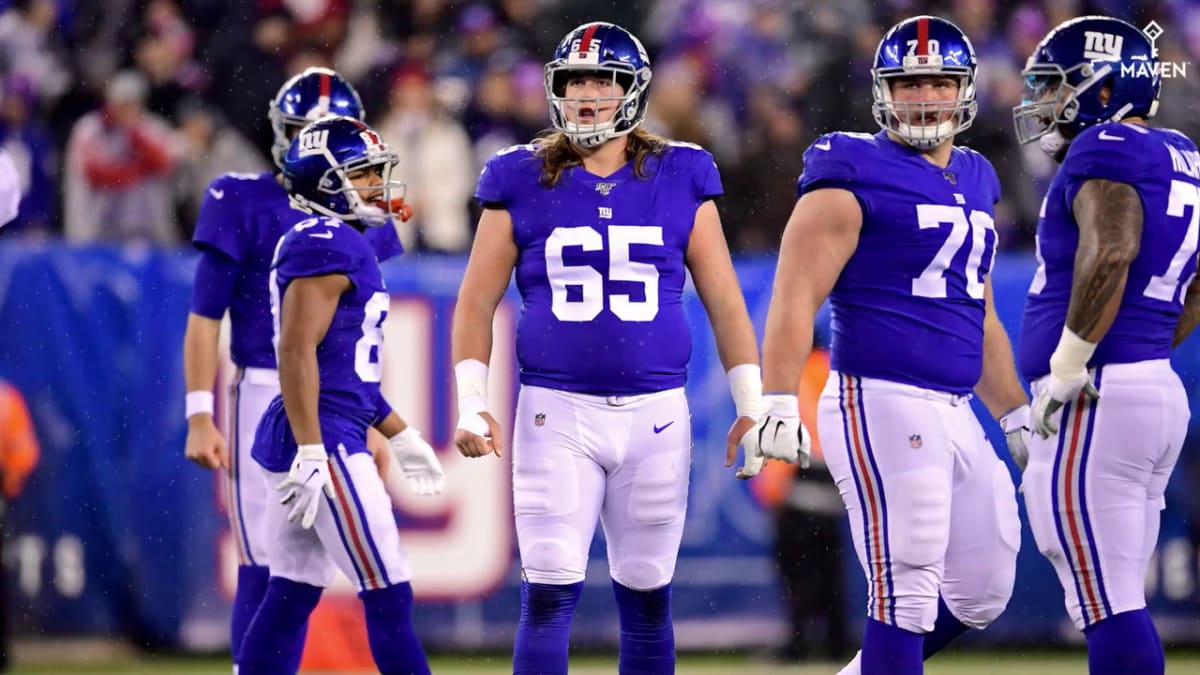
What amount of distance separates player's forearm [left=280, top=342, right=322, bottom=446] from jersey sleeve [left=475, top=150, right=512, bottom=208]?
584mm

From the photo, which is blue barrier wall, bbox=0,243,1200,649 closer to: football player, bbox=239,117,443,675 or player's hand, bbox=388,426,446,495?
player's hand, bbox=388,426,446,495

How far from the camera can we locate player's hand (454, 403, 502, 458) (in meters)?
3.88

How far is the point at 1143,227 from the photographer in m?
4.09

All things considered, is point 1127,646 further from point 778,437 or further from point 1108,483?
point 778,437

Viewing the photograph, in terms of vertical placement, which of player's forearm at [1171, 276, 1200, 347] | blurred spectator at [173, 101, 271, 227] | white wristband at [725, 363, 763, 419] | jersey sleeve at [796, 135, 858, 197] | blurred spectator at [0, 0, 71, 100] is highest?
blurred spectator at [0, 0, 71, 100]

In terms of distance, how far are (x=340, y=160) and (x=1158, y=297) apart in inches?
80.7

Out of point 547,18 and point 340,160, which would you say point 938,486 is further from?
point 547,18

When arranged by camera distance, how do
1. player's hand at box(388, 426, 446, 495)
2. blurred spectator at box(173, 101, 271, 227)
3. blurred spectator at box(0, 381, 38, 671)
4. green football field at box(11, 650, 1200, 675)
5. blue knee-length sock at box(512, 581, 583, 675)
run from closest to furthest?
blue knee-length sock at box(512, 581, 583, 675) < player's hand at box(388, 426, 446, 495) < green football field at box(11, 650, 1200, 675) < blurred spectator at box(0, 381, 38, 671) < blurred spectator at box(173, 101, 271, 227)

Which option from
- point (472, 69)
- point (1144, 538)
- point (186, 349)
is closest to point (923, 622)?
point (1144, 538)

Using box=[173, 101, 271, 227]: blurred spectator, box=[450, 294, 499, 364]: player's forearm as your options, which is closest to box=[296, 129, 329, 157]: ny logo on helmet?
box=[450, 294, 499, 364]: player's forearm

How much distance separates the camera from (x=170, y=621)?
639 centimetres

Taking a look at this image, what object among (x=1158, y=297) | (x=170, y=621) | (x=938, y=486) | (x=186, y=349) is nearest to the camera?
(x=938, y=486)

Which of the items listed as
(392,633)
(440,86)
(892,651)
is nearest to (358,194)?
(392,633)

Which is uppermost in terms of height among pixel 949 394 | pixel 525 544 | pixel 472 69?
pixel 472 69
